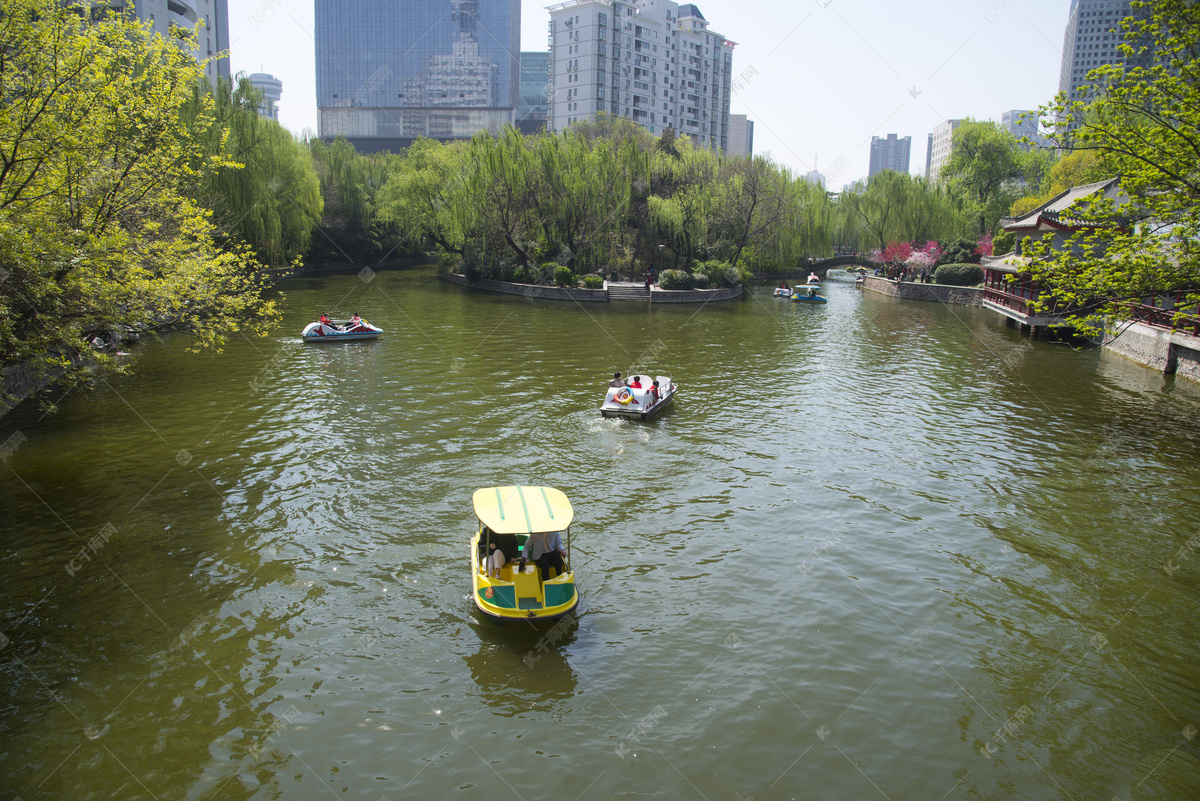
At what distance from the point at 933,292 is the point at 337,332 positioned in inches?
1959

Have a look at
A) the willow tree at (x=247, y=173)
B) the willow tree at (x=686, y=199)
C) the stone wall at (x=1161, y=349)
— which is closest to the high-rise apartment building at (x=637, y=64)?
the willow tree at (x=686, y=199)

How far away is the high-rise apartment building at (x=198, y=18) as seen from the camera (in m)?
61.5

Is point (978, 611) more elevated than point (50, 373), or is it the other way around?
point (50, 373)

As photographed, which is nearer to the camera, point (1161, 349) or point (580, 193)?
point (1161, 349)

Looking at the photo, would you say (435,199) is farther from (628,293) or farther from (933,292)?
(933,292)

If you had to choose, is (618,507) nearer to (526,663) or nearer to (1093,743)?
(526,663)

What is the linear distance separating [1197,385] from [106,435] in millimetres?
39408

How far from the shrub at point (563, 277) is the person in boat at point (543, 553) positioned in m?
44.8

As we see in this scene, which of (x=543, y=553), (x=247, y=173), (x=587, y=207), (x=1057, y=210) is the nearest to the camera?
(x=543, y=553)

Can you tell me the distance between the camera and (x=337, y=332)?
34.4m

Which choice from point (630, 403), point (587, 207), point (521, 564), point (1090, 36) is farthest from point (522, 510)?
point (1090, 36)

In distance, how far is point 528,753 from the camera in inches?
365

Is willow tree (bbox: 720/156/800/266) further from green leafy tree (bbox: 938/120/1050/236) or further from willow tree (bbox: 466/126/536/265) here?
green leafy tree (bbox: 938/120/1050/236)

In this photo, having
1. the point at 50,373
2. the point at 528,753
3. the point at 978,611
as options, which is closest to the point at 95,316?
the point at 50,373
